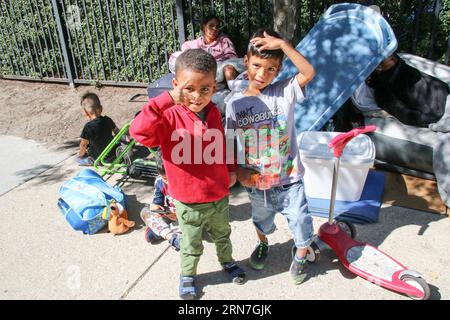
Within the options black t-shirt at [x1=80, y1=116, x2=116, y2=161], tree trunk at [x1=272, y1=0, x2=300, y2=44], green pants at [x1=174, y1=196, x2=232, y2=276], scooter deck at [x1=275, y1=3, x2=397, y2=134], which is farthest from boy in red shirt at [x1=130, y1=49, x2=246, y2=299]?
tree trunk at [x1=272, y1=0, x2=300, y2=44]

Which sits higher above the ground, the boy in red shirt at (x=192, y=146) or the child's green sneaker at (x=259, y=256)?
the boy in red shirt at (x=192, y=146)

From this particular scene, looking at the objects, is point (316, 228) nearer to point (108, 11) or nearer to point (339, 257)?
point (339, 257)

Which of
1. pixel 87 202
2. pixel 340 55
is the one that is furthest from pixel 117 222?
pixel 340 55

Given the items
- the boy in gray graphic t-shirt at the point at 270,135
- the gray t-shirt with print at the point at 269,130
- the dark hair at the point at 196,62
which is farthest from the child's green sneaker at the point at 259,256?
the dark hair at the point at 196,62

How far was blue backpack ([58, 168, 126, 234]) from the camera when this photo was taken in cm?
366

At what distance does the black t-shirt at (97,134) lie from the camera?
4.77 metres

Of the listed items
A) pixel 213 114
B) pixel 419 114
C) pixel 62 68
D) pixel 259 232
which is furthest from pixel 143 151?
pixel 62 68

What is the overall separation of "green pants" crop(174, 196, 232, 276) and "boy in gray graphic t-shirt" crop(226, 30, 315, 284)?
0.27 metres

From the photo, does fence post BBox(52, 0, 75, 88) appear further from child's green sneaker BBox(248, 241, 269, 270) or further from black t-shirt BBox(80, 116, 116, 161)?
child's green sneaker BBox(248, 241, 269, 270)

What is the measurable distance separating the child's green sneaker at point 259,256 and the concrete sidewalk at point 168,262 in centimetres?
5

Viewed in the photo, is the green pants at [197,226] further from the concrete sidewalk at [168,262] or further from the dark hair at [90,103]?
the dark hair at [90,103]

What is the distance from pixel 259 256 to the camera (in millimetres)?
3164

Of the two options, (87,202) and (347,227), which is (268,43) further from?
(87,202)

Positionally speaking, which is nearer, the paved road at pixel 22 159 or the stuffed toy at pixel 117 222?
the stuffed toy at pixel 117 222
